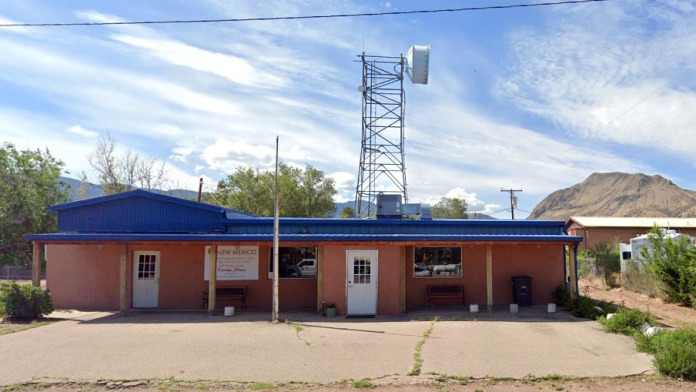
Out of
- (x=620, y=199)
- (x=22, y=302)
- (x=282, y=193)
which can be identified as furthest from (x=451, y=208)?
(x=22, y=302)

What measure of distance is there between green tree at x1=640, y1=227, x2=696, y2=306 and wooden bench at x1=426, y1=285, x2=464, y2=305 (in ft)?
22.7

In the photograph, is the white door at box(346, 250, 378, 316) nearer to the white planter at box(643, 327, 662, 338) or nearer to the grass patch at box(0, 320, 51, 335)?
the white planter at box(643, 327, 662, 338)

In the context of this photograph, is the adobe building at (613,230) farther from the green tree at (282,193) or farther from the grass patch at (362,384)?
the grass patch at (362,384)

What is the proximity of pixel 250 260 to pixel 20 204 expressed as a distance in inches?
939

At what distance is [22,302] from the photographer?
13.3 metres

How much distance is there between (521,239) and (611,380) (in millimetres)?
7569

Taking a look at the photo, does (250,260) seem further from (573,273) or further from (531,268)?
(573,273)

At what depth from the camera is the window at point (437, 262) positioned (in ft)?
53.9

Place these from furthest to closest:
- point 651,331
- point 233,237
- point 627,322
Answer: point 233,237 → point 627,322 → point 651,331

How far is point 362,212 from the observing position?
2234 centimetres

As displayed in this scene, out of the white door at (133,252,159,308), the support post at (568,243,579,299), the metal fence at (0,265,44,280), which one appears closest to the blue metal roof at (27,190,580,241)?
the support post at (568,243,579,299)

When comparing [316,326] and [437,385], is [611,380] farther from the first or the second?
[316,326]

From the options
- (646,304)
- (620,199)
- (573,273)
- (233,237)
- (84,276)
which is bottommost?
(646,304)

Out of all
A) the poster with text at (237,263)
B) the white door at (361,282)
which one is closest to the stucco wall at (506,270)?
the white door at (361,282)
